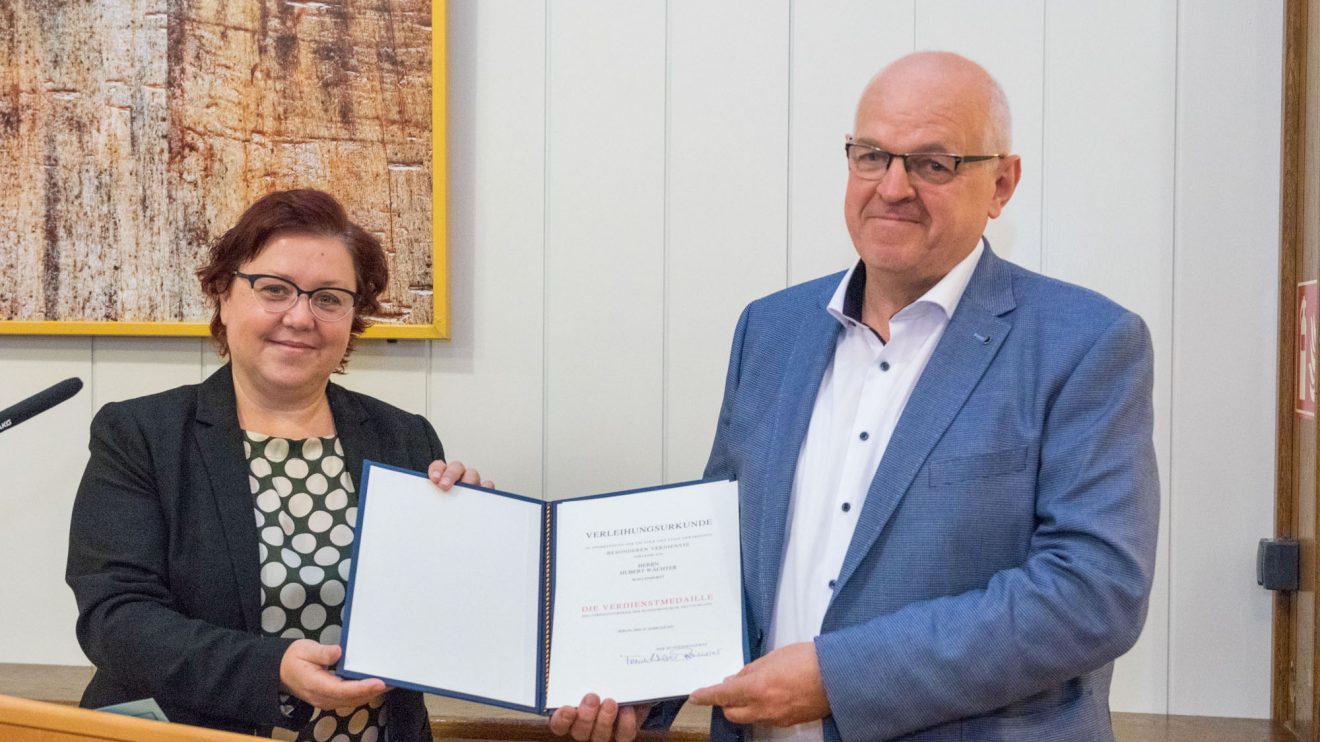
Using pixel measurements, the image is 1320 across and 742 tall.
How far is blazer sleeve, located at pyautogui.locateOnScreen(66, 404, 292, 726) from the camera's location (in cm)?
160

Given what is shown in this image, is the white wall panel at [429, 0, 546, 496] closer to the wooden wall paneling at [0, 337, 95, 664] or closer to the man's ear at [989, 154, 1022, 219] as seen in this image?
the wooden wall paneling at [0, 337, 95, 664]

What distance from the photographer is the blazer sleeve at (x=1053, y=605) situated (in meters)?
1.41

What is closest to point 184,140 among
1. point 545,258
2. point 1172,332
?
point 545,258

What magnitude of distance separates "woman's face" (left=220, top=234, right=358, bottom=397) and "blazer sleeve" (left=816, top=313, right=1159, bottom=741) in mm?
908

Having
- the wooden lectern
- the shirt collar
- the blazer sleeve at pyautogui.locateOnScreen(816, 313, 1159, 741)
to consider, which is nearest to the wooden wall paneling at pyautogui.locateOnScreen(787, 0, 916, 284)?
the shirt collar

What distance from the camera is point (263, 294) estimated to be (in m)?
1.80

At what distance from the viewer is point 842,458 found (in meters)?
1.62

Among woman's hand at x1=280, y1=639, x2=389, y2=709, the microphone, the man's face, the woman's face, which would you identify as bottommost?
woman's hand at x1=280, y1=639, x2=389, y2=709

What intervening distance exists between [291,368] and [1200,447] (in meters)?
1.69

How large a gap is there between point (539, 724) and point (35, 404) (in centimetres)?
118

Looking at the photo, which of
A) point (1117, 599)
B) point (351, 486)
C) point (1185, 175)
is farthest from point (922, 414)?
point (1185, 175)

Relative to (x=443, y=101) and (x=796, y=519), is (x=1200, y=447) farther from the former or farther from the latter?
(x=443, y=101)

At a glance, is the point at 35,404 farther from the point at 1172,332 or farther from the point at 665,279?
the point at 1172,332

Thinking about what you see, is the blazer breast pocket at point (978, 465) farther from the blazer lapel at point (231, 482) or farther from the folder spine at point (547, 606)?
the blazer lapel at point (231, 482)
